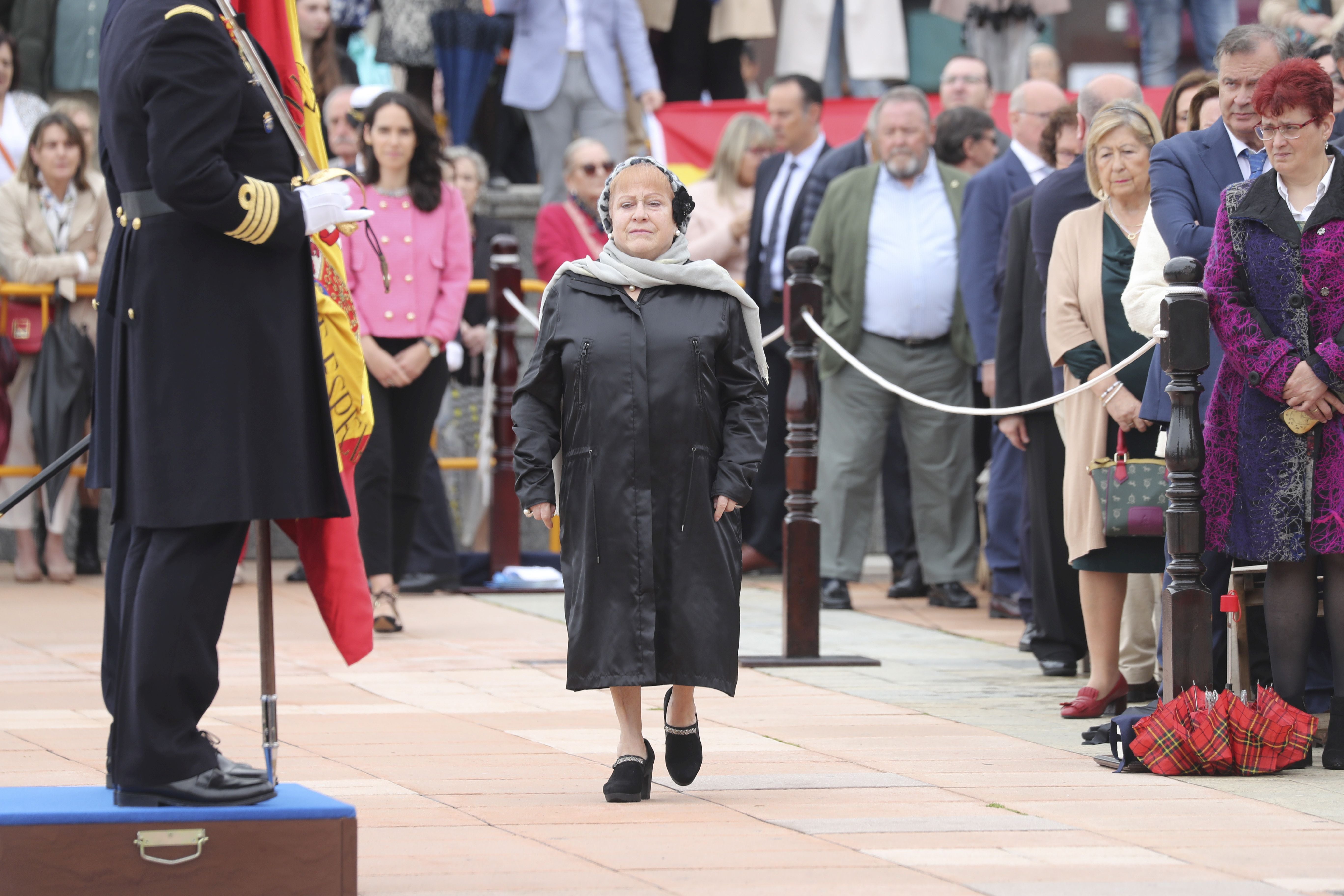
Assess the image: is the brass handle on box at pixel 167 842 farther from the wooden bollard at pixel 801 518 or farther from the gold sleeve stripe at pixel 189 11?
the wooden bollard at pixel 801 518

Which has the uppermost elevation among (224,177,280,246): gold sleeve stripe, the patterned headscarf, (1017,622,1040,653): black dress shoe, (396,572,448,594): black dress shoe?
the patterned headscarf

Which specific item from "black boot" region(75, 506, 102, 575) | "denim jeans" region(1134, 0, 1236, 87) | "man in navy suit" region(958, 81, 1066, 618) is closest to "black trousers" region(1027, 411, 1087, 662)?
"man in navy suit" region(958, 81, 1066, 618)

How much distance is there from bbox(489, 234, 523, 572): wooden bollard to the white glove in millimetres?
5685

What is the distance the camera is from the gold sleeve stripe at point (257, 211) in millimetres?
3926

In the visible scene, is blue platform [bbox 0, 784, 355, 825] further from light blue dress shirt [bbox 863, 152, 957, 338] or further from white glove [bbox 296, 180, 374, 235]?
light blue dress shirt [bbox 863, 152, 957, 338]

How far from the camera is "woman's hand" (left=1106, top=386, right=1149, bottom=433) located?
631cm

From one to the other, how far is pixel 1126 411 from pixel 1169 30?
275 inches

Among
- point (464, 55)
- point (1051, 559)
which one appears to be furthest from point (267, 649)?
point (464, 55)

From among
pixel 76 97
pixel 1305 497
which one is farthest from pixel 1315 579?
pixel 76 97

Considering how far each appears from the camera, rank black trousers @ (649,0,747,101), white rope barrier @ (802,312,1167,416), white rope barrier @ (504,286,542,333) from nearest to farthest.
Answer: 1. white rope barrier @ (802,312,1167,416)
2. white rope barrier @ (504,286,542,333)
3. black trousers @ (649,0,747,101)

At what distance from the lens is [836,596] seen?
30.5 feet

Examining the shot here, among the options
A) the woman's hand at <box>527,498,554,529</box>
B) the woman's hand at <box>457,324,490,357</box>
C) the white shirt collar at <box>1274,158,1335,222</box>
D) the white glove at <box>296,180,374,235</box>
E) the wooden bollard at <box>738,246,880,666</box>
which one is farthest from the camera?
the woman's hand at <box>457,324,490,357</box>

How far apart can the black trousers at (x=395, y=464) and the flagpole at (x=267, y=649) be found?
406 cm

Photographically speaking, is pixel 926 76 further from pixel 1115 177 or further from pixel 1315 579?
pixel 1315 579
